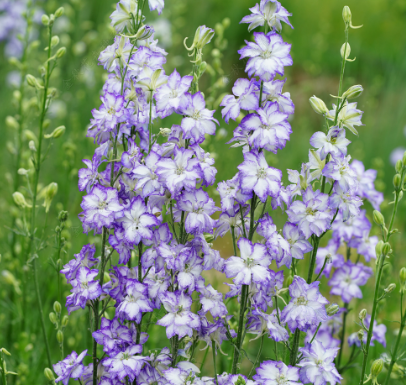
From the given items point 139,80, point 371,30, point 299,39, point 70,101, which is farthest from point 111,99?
point 371,30

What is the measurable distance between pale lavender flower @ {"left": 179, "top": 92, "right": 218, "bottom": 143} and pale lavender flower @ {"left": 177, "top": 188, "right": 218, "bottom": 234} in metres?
0.12

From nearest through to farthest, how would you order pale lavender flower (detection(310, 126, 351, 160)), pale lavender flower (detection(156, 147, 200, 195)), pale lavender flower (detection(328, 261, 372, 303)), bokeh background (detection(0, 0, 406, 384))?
pale lavender flower (detection(156, 147, 200, 195)) → pale lavender flower (detection(310, 126, 351, 160)) → pale lavender flower (detection(328, 261, 372, 303)) → bokeh background (detection(0, 0, 406, 384))

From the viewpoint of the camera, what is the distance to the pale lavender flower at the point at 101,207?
105cm

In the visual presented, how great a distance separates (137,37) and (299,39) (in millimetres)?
6532

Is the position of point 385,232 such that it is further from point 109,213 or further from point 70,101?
point 70,101

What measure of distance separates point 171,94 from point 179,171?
0.18 metres

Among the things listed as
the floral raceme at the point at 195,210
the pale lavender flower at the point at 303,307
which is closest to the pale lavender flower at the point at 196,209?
the floral raceme at the point at 195,210

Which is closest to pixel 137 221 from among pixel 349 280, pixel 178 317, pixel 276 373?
pixel 178 317

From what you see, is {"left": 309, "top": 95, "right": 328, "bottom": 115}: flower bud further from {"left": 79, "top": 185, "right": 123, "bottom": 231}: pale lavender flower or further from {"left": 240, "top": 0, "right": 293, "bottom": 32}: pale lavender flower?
{"left": 79, "top": 185, "right": 123, "bottom": 231}: pale lavender flower

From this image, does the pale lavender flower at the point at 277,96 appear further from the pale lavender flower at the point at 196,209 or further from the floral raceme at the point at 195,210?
the pale lavender flower at the point at 196,209

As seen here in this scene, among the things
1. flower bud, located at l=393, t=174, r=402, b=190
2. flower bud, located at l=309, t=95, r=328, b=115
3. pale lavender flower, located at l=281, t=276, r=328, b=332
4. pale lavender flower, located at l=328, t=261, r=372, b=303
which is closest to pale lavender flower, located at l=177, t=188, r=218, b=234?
pale lavender flower, located at l=281, t=276, r=328, b=332

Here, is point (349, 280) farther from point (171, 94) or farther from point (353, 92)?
point (171, 94)

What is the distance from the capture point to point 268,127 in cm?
106

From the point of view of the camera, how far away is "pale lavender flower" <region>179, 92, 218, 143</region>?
1.04 meters
